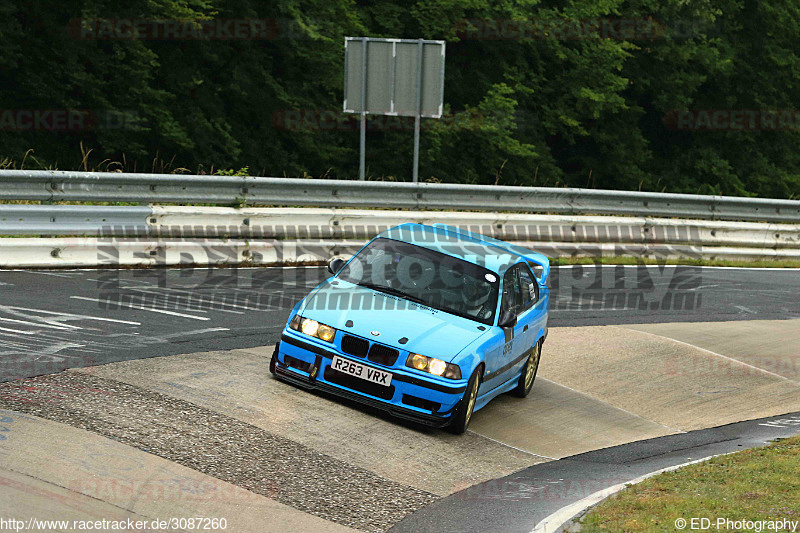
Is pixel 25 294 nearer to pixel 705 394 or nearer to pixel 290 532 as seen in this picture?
pixel 290 532

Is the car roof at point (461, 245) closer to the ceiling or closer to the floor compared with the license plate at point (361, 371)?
closer to the ceiling

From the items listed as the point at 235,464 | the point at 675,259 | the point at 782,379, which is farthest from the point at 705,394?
the point at 675,259

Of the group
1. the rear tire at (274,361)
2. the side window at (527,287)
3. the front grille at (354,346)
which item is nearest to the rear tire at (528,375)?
the side window at (527,287)

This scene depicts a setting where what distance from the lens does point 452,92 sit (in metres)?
34.2

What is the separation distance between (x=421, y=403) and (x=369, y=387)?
1.47ft

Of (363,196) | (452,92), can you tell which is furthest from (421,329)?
(452,92)

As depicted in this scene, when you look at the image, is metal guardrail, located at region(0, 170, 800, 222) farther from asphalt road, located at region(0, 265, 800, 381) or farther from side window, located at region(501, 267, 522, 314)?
side window, located at region(501, 267, 522, 314)

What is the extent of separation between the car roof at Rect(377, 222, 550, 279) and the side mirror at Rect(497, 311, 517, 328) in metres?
0.48

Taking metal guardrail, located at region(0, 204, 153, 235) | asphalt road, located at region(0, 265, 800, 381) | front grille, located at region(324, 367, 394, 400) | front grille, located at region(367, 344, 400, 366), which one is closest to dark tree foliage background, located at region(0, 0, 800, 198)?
metal guardrail, located at region(0, 204, 153, 235)

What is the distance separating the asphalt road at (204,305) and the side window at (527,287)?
2631mm

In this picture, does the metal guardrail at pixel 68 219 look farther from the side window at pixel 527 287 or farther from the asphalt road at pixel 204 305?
the side window at pixel 527 287

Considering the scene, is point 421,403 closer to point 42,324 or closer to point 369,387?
point 369,387

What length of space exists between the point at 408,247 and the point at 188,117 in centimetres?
2040

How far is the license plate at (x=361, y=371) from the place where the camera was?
8.35 m
